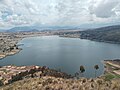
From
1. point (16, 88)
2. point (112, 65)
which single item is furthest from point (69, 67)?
point (16, 88)

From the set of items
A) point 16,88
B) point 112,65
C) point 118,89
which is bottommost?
point 112,65

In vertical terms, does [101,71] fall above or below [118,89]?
below

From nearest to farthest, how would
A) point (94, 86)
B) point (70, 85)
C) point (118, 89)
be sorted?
point (118, 89)
point (94, 86)
point (70, 85)

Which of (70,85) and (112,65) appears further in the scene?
(112,65)

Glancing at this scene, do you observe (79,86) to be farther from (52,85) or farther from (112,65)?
(112,65)

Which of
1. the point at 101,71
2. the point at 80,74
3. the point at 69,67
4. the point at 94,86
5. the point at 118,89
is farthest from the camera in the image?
the point at 69,67

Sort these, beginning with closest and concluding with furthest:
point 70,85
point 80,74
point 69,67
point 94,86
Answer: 1. point 94,86
2. point 70,85
3. point 80,74
4. point 69,67

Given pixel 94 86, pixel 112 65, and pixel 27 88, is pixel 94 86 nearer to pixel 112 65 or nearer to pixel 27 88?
pixel 27 88

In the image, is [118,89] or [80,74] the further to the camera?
[80,74]

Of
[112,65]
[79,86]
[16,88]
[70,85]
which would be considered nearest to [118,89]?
[79,86]
